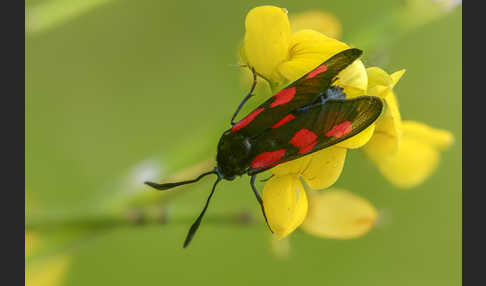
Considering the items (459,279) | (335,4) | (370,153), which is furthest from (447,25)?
(370,153)

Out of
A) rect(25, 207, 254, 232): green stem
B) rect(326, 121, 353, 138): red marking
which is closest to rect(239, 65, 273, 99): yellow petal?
rect(326, 121, 353, 138): red marking

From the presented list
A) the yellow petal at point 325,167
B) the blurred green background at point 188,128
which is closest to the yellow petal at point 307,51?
the yellow petal at point 325,167

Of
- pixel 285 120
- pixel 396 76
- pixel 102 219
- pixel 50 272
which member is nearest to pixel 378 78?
pixel 396 76

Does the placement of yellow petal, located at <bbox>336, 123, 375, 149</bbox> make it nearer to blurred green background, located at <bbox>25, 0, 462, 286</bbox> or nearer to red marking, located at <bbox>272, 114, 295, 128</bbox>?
red marking, located at <bbox>272, 114, 295, 128</bbox>

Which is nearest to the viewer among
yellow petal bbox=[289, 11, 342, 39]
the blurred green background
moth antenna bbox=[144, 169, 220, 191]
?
moth antenna bbox=[144, 169, 220, 191]

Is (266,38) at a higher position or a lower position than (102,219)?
higher

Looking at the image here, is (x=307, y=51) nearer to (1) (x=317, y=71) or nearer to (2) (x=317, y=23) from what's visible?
(1) (x=317, y=71)

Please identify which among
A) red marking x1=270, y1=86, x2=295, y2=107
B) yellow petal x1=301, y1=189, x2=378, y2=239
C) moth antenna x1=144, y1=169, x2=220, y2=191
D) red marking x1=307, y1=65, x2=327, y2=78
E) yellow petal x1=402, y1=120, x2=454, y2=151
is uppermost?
red marking x1=307, y1=65, x2=327, y2=78
